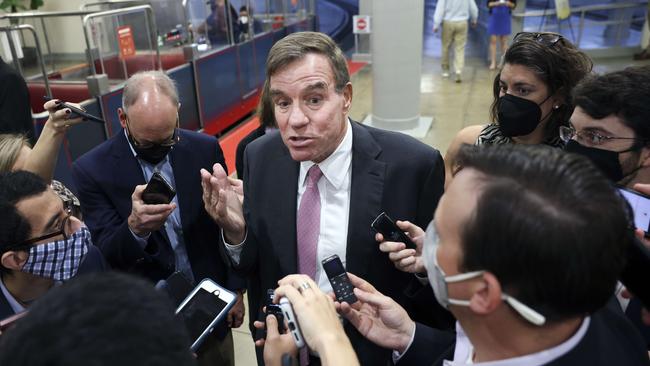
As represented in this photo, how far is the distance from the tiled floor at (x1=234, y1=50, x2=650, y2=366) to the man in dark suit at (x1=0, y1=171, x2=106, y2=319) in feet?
16.7

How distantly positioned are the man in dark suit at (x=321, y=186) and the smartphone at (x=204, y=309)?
6.1 inches

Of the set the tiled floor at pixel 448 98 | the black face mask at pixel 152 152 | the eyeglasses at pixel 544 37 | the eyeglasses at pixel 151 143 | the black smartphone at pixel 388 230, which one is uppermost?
the eyeglasses at pixel 544 37

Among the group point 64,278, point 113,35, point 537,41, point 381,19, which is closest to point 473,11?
point 381,19

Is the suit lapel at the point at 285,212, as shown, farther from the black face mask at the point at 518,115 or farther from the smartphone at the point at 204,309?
Result: the black face mask at the point at 518,115

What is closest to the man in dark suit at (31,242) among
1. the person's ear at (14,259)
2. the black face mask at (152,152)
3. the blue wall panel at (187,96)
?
the person's ear at (14,259)

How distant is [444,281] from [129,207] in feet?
5.28

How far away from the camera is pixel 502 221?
2.93 ft

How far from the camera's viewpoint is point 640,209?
1.39 meters

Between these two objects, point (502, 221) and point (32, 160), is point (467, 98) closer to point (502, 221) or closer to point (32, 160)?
point (32, 160)

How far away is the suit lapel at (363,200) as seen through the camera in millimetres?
1646

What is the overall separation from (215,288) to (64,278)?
0.60 meters

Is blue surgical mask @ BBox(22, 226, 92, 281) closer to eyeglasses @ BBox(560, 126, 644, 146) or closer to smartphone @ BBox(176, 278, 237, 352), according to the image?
smartphone @ BBox(176, 278, 237, 352)

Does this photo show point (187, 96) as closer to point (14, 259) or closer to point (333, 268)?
point (14, 259)

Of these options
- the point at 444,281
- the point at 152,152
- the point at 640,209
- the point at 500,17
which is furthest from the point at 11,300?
the point at 500,17
